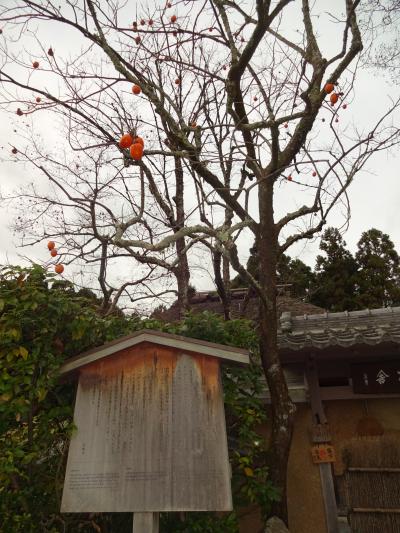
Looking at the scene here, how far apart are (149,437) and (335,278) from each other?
19.6m

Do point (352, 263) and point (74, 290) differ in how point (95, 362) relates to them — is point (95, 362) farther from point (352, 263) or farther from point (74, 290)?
point (352, 263)

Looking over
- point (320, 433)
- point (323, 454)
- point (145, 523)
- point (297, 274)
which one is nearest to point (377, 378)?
point (320, 433)

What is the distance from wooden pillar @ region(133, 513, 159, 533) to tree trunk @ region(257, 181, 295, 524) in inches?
64.9

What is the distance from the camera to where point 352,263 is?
70.5ft

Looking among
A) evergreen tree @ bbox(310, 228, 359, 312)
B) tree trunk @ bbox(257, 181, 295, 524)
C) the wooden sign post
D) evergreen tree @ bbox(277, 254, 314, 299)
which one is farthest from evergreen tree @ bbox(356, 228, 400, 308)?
the wooden sign post

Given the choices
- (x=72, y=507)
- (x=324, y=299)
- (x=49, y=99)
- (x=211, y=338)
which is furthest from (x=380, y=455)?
(x=324, y=299)

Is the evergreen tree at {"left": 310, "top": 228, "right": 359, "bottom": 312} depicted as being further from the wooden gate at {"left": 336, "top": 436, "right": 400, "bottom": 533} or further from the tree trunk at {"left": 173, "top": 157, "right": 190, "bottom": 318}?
the wooden gate at {"left": 336, "top": 436, "right": 400, "bottom": 533}

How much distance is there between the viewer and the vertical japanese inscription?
10.5 feet

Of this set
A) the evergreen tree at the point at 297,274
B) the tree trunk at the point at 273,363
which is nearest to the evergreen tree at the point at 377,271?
the evergreen tree at the point at 297,274

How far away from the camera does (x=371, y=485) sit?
4.73 metres

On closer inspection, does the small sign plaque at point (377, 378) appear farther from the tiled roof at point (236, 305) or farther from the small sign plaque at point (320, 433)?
the tiled roof at point (236, 305)

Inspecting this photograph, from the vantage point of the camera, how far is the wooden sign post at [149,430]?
3.20 meters

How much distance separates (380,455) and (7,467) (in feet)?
14.1

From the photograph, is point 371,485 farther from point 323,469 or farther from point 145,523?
point 145,523
